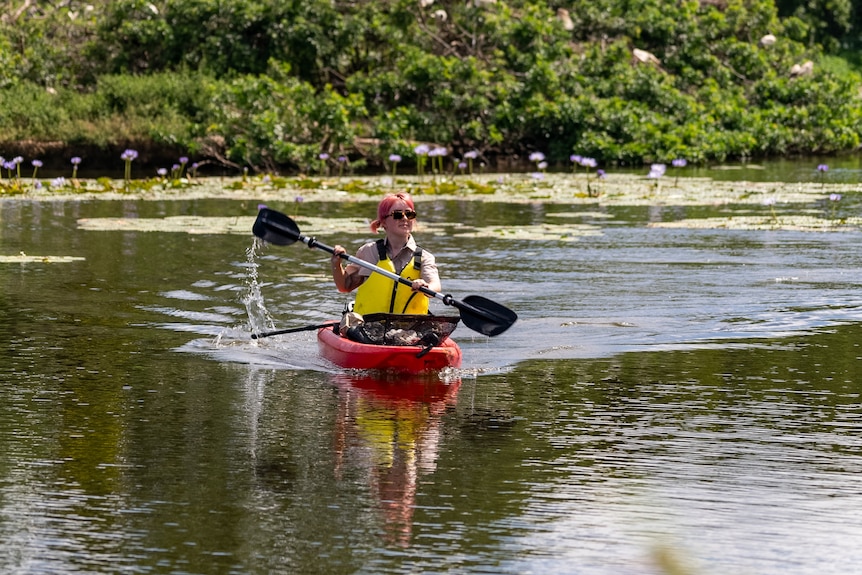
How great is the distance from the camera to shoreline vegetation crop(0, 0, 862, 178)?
2611 centimetres

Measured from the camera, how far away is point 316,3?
92.5 ft

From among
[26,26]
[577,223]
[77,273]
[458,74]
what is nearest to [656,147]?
[458,74]

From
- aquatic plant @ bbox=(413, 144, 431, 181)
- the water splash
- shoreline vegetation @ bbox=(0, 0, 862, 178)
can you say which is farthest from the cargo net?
shoreline vegetation @ bbox=(0, 0, 862, 178)

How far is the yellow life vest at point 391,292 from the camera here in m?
9.02

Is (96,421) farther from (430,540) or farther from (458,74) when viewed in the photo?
(458,74)

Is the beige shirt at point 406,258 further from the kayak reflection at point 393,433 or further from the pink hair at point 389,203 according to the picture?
the kayak reflection at point 393,433

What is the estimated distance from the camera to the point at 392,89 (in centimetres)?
2797

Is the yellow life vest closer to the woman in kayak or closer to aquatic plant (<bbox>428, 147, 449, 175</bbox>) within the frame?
the woman in kayak

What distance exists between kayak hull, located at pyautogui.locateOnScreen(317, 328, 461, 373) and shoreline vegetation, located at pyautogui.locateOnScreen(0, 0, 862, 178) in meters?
16.2

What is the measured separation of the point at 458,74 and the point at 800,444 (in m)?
21.6

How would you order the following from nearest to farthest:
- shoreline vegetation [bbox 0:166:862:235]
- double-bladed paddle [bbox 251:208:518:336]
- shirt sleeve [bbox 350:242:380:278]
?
double-bladed paddle [bbox 251:208:518:336]
shirt sleeve [bbox 350:242:380:278]
shoreline vegetation [bbox 0:166:862:235]

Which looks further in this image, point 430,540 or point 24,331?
point 24,331

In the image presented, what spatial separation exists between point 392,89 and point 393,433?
21206 millimetres

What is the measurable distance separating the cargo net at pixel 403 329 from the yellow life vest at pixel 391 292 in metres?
0.28
